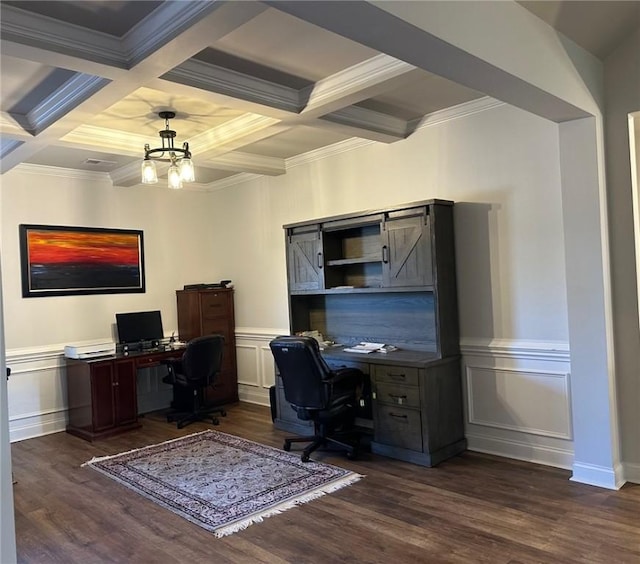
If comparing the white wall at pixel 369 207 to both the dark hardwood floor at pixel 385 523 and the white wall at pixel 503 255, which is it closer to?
the white wall at pixel 503 255

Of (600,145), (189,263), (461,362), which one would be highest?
(600,145)

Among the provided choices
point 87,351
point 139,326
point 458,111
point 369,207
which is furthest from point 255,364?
point 458,111

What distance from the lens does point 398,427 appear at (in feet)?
13.5

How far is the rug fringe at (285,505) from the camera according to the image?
3.09 meters

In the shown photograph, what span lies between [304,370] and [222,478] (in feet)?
3.19

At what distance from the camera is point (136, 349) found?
570cm

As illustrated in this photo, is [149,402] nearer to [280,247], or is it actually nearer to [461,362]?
[280,247]

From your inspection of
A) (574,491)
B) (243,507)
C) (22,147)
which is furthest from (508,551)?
(22,147)

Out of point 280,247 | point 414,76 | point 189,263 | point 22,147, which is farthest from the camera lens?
point 189,263

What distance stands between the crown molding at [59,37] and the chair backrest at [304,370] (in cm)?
222

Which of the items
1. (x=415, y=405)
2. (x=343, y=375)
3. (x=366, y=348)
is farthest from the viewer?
(x=366, y=348)

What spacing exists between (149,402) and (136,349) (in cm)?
79

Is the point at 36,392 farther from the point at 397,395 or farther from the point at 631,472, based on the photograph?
the point at 631,472

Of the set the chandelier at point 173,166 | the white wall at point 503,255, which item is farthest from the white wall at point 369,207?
the chandelier at point 173,166
